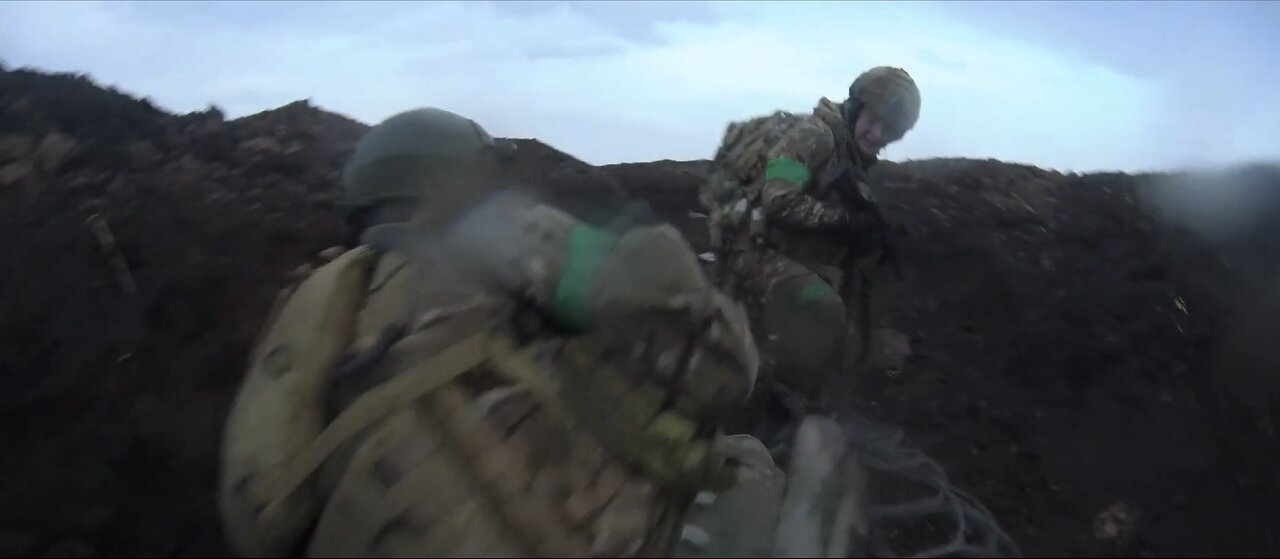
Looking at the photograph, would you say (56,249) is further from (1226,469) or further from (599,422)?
(1226,469)

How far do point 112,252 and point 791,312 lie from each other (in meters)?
3.67

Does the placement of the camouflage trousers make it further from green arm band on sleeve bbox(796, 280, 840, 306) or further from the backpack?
the backpack

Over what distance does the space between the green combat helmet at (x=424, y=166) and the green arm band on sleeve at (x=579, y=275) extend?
32cm

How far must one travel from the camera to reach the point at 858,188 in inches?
172

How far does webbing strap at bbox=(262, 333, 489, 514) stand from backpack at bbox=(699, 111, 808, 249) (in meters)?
2.41

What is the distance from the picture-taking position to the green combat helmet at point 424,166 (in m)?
2.38

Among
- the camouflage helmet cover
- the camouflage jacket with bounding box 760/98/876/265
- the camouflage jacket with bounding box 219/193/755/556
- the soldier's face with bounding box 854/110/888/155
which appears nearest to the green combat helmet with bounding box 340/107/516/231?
the camouflage helmet cover


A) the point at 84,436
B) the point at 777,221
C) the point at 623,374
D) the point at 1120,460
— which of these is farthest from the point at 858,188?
the point at 84,436

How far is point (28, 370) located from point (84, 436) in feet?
2.33

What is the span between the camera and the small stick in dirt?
18.3ft

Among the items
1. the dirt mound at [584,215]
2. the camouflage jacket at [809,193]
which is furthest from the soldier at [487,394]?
the camouflage jacket at [809,193]

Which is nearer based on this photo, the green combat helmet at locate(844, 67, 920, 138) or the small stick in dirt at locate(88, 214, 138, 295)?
the green combat helmet at locate(844, 67, 920, 138)

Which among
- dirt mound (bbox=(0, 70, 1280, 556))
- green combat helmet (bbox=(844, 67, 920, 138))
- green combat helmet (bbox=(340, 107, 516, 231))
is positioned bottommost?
dirt mound (bbox=(0, 70, 1280, 556))

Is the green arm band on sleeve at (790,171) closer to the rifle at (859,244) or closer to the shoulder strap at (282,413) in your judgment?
the rifle at (859,244)
